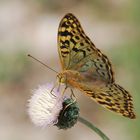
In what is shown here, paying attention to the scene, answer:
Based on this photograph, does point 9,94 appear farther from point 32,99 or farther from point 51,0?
point 32,99

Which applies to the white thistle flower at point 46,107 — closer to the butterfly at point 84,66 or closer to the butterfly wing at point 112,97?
the butterfly at point 84,66

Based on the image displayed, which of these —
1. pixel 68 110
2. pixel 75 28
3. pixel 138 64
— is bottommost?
pixel 68 110

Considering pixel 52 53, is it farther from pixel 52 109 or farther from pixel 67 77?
pixel 67 77

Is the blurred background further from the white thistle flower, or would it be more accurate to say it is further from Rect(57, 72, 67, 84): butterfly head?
Rect(57, 72, 67, 84): butterfly head

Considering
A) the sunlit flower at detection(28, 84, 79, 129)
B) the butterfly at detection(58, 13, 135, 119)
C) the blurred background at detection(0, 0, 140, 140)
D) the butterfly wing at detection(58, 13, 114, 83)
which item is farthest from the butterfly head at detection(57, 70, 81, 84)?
the blurred background at detection(0, 0, 140, 140)

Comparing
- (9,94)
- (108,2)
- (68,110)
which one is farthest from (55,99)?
(108,2)

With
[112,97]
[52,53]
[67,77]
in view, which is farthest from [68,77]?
[52,53]
